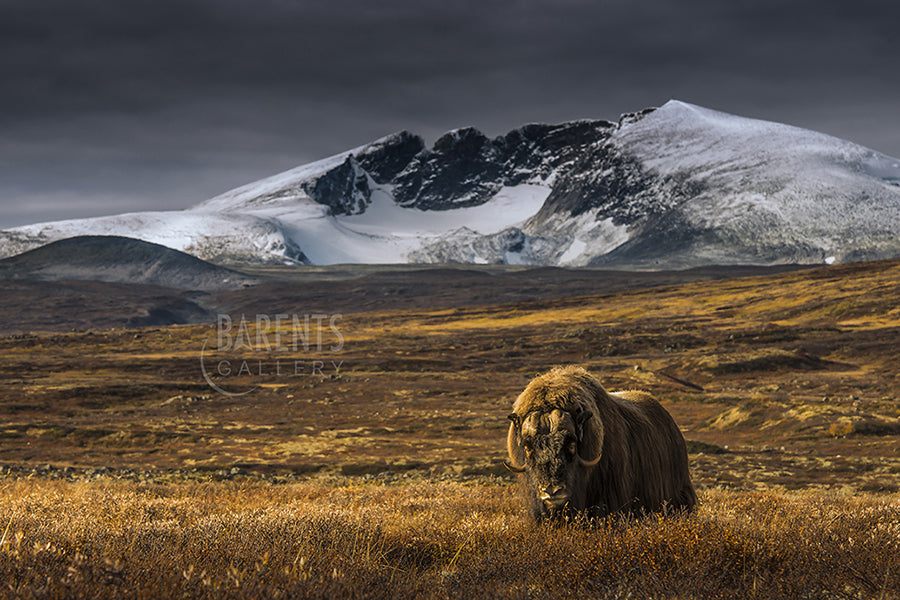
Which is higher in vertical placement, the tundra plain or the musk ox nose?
the musk ox nose

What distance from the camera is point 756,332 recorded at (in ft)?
235

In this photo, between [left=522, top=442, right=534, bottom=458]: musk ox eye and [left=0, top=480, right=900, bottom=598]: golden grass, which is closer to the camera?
[left=0, top=480, right=900, bottom=598]: golden grass

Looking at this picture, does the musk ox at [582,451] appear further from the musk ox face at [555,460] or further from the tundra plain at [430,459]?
the tundra plain at [430,459]

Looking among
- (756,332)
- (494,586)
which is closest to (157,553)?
(494,586)

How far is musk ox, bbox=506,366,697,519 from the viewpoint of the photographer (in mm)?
6621

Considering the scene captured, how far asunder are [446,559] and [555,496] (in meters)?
1.20

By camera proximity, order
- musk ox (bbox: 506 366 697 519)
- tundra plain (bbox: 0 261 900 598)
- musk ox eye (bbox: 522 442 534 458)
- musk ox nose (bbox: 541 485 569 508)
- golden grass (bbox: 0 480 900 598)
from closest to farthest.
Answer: golden grass (bbox: 0 480 900 598) → tundra plain (bbox: 0 261 900 598) → musk ox nose (bbox: 541 485 569 508) → musk ox (bbox: 506 366 697 519) → musk ox eye (bbox: 522 442 534 458)

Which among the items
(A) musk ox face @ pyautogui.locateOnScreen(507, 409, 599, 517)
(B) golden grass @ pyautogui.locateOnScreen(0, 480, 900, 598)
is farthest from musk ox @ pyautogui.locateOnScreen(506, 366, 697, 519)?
(B) golden grass @ pyautogui.locateOnScreen(0, 480, 900, 598)

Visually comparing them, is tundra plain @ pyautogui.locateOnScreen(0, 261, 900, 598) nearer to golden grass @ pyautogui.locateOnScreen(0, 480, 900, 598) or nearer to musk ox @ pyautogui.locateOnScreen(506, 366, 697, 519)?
golden grass @ pyautogui.locateOnScreen(0, 480, 900, 598)

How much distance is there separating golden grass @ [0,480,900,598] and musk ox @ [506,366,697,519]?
415 mm

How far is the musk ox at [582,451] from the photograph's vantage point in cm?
662

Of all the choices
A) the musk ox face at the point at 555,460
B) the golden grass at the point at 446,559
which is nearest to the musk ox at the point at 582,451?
the musk ox face at the point at 555,460

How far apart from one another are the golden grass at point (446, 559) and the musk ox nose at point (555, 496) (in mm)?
223

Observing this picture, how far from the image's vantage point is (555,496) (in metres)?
6.51
